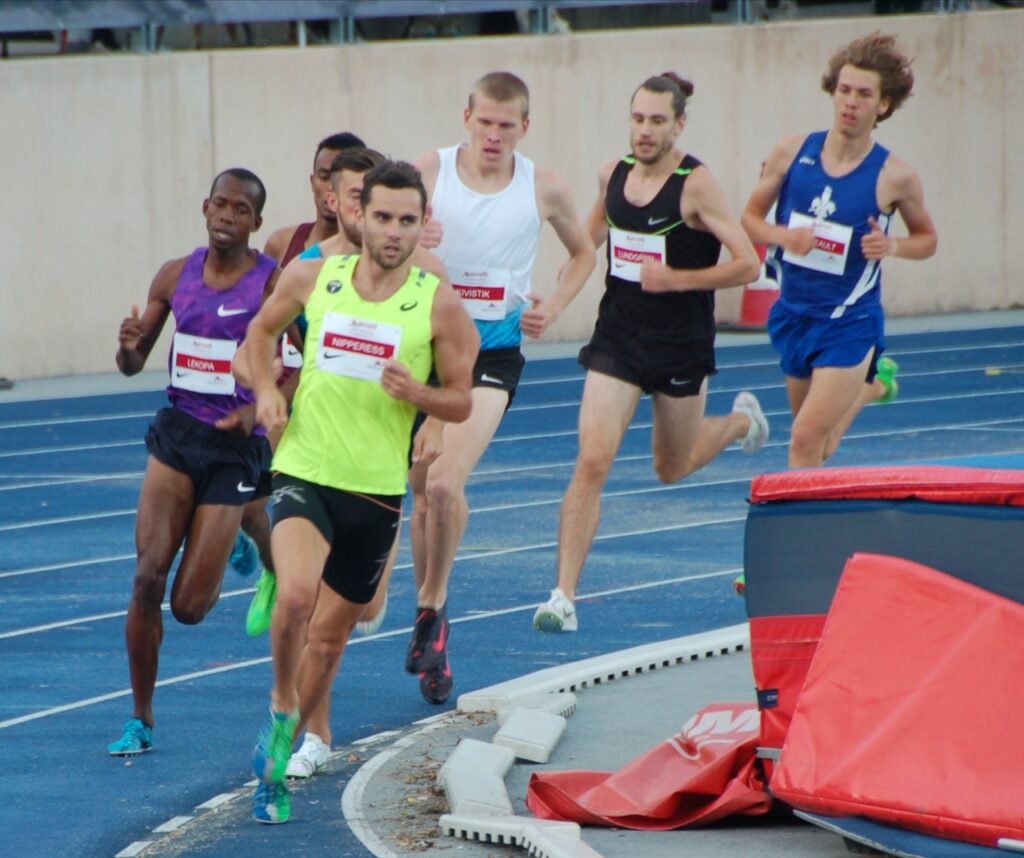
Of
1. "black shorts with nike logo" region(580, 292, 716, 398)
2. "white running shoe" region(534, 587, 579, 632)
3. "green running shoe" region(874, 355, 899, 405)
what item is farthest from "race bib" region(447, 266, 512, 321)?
"green running shoe" region(874, 355, 899, 405)

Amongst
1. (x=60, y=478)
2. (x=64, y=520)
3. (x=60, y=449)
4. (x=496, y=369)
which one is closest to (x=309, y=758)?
(x=496, y=369)

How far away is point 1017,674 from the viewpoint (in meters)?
5.29

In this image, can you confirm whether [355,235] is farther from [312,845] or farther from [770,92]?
[770,92]

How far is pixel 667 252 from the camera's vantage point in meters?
8.54

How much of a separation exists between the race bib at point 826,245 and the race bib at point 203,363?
271 centimetres

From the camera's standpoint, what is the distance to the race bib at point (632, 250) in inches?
336

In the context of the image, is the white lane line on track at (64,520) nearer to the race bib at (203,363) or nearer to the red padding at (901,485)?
the race bib at (203,363)

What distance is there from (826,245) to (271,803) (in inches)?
153

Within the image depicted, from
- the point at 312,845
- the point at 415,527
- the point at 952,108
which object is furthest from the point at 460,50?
the point at 312,845

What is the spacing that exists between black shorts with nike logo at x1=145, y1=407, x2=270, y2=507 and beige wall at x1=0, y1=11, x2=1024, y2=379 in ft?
40.4

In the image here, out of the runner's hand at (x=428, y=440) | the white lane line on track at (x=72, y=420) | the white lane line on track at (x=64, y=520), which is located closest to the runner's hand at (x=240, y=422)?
the runner's hand at (x=428, y=440)

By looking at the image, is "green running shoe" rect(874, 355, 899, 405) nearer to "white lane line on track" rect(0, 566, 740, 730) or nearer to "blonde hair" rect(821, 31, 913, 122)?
"white lane line on track" rect(0, 566, 740, 730)

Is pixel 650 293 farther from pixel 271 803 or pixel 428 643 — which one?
pixel 271 803

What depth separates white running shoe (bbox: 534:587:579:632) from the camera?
8.16 meters
